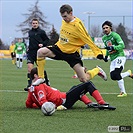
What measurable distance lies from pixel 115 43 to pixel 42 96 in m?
4.01

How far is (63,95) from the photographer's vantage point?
8.97 m

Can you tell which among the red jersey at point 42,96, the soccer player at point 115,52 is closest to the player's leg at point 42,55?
the red jersey at point 42,96

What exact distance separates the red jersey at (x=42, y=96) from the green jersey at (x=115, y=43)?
3.13 m

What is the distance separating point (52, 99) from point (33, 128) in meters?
2.14

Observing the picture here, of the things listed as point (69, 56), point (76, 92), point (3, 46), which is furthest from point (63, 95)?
point (3, 46)

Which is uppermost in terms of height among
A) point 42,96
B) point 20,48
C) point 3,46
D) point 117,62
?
point 117,62

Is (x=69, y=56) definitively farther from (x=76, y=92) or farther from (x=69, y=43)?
(x=76, y=92)

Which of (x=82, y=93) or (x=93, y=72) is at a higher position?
(x=93, y=72)

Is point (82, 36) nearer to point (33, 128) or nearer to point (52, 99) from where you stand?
point (52, 99)

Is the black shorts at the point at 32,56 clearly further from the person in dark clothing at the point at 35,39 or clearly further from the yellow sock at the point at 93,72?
the yellow sock at the point at 93,72

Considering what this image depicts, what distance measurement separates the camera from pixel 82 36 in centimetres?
921

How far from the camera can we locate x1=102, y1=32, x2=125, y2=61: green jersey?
11750 millimetres

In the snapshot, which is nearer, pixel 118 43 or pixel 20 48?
pixel 118 43

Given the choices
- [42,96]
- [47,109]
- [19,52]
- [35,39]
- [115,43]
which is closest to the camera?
[47,109]
